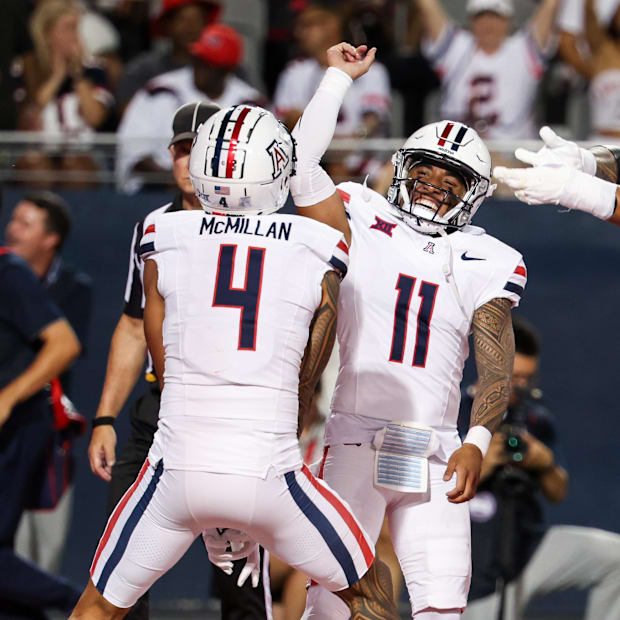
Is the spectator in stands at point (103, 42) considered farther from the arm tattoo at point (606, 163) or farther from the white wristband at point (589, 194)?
the white wristband at point (589, 194)

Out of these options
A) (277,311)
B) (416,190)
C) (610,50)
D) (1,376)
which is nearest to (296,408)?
(277,311)

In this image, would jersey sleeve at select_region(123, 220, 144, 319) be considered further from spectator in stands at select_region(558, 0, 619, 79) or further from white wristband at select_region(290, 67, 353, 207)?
spectator in stands at select_region(558, 0, 619, 79)

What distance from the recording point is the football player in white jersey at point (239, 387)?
3777mm

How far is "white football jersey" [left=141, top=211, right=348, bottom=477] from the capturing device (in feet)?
12.4

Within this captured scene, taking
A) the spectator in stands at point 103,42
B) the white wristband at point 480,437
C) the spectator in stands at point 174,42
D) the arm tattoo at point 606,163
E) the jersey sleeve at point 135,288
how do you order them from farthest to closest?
1. the spectator in stands at point 103,42
2. the spectator in stands at point 174,42
3. the arm tattoo at point 606,163
4. the jersey sleeve at point 135,288
5. the white wristband at point 480,437

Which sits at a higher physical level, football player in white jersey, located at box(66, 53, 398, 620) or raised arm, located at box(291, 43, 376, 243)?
raised arm, located at box(291, 43, 376, 243)

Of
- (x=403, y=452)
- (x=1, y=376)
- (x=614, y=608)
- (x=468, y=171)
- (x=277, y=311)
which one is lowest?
(x=614, y=608)

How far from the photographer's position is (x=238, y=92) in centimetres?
809

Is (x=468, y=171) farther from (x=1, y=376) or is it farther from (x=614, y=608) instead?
(x=614, y=608)

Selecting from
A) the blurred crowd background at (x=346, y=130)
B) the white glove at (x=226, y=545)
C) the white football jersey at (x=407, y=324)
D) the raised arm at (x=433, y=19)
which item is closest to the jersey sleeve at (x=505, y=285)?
the white football jersey at (x=407, y=324)

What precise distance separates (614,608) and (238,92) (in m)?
3.69

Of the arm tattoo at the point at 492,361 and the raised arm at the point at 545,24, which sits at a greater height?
the raised arm at the point at 545,24

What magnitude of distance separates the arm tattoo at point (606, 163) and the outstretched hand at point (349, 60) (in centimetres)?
110

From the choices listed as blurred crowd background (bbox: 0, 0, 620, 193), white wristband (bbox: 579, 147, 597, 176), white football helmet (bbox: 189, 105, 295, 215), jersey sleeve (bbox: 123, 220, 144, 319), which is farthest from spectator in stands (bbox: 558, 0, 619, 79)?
white football helmet (bbox: 189, 105, 295, 215)
